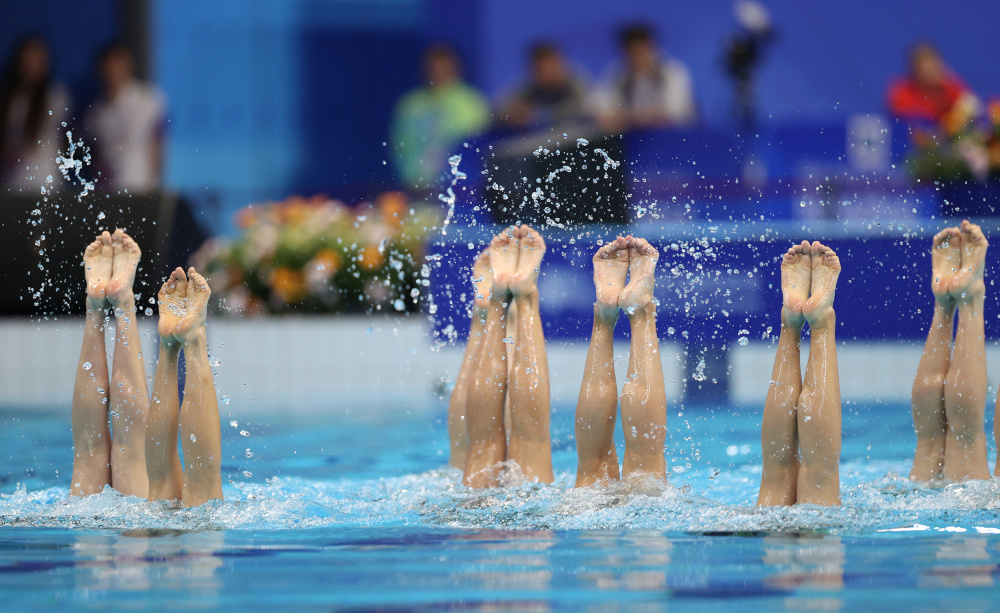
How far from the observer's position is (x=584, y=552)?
7.53ft

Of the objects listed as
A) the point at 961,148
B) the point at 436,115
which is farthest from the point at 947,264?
the point at 436,115

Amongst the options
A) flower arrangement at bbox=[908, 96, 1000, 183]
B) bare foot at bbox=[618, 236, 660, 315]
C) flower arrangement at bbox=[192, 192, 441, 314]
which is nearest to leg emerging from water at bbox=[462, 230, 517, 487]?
bare foot at bbox=[618, 236, 660, 315]

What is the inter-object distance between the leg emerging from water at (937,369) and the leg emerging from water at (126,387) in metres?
2.19

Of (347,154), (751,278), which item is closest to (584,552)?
(751,278)

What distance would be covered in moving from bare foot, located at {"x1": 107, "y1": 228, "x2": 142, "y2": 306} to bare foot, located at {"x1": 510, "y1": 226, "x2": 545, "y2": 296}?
107 cm

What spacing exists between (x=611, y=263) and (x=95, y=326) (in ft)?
4.82

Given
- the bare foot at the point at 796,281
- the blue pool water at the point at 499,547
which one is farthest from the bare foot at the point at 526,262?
the bare foot at the point at 796,281

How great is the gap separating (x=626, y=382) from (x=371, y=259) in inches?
174

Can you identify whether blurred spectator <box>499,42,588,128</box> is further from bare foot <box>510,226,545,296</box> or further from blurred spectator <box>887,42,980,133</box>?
bare foot <box>510,226,545,296</box>

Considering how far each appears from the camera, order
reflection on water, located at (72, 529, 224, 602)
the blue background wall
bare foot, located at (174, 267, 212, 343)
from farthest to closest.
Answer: the blue background wall, bare foot, located at (174, 267, 212, 343), reflection on water, located at (72, 529, 224, 602)

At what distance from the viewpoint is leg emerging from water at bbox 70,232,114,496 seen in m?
2.99

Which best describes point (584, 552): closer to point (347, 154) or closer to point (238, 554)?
point (238, 554)

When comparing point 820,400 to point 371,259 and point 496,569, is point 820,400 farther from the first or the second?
point 371,259

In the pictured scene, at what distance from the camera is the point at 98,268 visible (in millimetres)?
3012
